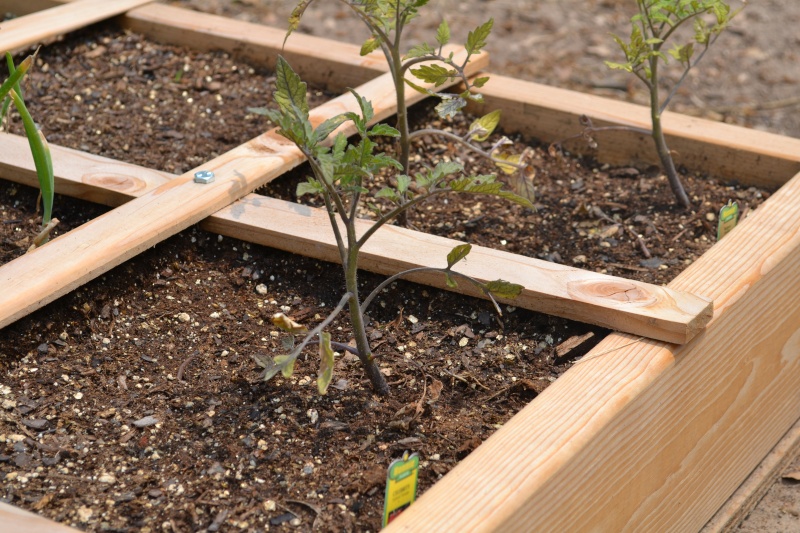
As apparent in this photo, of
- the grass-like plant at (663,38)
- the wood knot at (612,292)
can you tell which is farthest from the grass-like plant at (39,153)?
the grass-like plant at (663,38)

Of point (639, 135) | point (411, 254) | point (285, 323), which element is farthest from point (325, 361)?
point (639, 135)

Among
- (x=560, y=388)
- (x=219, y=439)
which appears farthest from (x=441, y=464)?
(x=219, y=439)

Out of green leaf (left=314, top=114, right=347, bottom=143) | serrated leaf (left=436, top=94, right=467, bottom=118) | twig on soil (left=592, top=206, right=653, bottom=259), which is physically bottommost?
twig on soil (left=592, top=206, right=653, bottom=259)

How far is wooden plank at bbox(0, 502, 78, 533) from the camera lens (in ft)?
4.43

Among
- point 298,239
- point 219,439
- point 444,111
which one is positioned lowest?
point 219,439

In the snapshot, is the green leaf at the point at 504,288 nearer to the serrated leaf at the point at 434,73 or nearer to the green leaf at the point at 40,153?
the serrated leaf at the point at 434,73

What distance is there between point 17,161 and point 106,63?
0.92m

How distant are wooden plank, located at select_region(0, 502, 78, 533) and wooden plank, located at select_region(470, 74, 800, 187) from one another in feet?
6.21

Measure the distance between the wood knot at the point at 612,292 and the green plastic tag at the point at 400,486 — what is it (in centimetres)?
58

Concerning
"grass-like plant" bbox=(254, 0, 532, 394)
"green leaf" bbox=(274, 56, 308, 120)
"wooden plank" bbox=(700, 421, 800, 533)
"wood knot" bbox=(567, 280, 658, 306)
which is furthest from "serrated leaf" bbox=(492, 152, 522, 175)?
"wooden plank" bbox=(700, 421, 800, 533)

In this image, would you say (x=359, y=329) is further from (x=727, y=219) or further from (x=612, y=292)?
(x=727, y=219)

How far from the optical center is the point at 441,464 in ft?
5.57

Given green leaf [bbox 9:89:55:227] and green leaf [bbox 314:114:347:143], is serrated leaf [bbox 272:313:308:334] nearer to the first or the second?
green leaf [bbox 314:114:347:143]

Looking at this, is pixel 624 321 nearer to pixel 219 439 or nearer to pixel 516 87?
pixel 219 439
